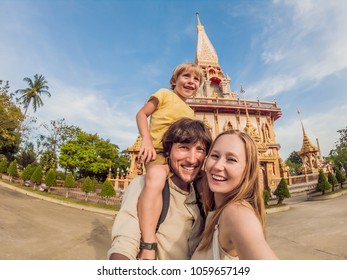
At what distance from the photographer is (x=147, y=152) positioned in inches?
68.0

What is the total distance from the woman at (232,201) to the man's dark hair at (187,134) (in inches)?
9.1

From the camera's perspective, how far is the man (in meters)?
1.34

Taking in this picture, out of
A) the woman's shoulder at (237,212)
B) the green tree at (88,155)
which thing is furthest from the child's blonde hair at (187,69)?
→ the green tree at (88,155)

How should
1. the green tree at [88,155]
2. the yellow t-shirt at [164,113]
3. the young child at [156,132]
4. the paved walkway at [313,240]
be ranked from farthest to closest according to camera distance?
the green tree at [88,155]
the paved walkway at [313,240]
the yellow t-shirt at [164,113]
the young child at [156,132]

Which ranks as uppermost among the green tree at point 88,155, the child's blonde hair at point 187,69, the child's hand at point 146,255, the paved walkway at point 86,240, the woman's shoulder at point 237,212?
the green tree at point 88,155

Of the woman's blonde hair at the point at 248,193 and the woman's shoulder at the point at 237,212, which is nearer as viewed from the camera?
the woman's shoulder at the point at 237,212

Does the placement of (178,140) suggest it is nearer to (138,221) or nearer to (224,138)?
(224,138)

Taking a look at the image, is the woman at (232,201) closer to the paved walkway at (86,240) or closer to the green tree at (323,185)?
the paved walkway at (86,240)

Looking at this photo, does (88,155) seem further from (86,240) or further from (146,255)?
(146,255)

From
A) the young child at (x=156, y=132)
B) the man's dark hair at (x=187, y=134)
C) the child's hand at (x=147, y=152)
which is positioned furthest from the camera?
the child's hand at (x=147, y=152)

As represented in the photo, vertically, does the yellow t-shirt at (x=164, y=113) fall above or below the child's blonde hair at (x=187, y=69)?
below

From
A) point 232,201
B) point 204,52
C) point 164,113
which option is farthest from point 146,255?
point 204,52

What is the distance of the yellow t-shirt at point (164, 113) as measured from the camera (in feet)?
6.44
